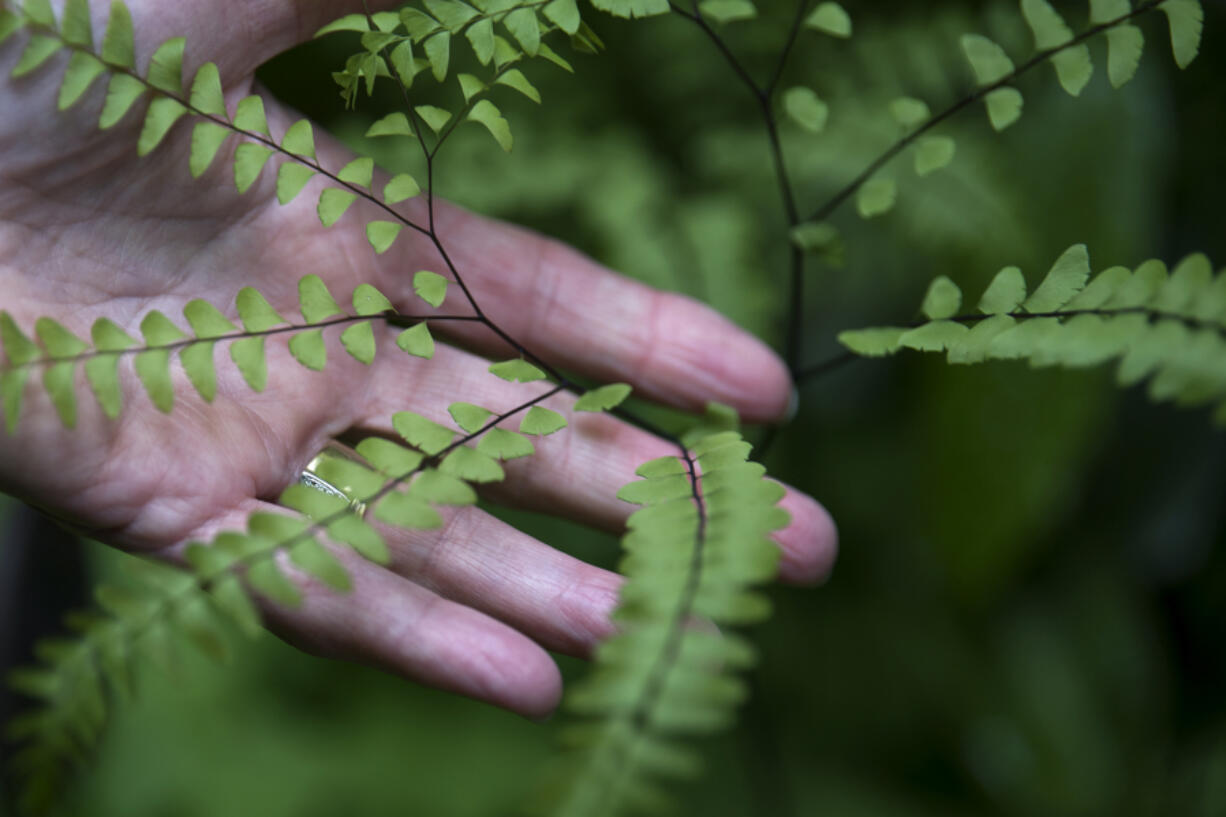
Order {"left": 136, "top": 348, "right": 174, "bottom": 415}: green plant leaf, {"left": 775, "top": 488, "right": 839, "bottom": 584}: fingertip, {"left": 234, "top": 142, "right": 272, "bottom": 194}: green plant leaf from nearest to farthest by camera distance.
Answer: {"left": 136, "top": 348, "right": 174, "bottom": 415}: green plant leaf < {"left": 234, "top": 142, "right": 272, "bottom": 194}: green plant leaf < {"left": 775, "top": 488, "right": 839, "bottom": 584}: fingertip

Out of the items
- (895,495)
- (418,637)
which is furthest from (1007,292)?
(895,495)

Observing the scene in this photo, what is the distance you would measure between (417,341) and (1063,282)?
80 centimetres

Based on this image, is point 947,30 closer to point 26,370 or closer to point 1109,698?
point 1109,698

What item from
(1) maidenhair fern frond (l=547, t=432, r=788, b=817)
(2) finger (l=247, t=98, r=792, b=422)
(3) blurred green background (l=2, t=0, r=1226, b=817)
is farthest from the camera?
(3) blurred green background (l=2, t=0, r=1226, b=817)

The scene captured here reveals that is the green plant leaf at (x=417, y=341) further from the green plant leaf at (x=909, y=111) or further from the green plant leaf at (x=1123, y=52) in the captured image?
the green plant leaf at (x=1123, y=52)

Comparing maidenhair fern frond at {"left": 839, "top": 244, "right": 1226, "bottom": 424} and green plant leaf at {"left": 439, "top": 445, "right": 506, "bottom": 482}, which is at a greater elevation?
maidenhair fern frond at {"left": 839, "top": 244, "right": 1226, "bottom": 424}

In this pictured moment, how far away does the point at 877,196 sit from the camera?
1.33m

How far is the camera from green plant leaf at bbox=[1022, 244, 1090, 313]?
1067 millimetres

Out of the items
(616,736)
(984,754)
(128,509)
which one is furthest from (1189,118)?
(128,509)

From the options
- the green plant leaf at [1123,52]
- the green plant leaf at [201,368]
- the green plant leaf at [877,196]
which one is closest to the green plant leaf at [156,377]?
the green plant leaf at [201,368]

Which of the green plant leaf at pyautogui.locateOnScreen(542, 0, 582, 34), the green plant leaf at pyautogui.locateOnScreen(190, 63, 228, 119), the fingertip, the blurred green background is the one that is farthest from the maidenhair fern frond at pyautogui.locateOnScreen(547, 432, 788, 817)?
the blurred green background

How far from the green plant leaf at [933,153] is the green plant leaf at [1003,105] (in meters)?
0.07

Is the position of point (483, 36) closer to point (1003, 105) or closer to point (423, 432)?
point (423, 432)

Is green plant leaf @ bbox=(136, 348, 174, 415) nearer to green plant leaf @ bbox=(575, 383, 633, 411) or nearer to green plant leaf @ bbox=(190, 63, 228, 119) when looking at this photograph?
green plant leaf @ bbox=(190, 63, 228, 119)
